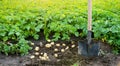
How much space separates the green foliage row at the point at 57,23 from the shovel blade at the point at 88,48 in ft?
1.01

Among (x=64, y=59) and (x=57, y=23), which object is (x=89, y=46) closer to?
(x=64, y=59)

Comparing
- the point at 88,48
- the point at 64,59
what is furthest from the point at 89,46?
the point at 64,59

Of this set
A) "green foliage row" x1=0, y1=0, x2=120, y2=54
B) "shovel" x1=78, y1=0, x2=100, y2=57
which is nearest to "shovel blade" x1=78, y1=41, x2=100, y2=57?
"shovel" x1=78, y1=0, x2=100, y2=57

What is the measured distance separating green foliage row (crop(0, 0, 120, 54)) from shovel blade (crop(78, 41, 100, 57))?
1.01 feet

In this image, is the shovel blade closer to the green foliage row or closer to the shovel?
the shovel

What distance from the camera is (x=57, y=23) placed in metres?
5.32

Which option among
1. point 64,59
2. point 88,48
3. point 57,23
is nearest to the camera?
point 64,59

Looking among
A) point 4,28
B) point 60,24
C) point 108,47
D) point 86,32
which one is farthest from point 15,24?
point 108,47

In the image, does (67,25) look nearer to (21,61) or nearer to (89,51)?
(89,51)

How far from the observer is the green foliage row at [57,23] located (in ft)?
16.7

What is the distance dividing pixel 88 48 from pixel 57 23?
792 mm

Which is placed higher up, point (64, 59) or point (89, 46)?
point (89, 46)

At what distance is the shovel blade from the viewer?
4773 millimetres

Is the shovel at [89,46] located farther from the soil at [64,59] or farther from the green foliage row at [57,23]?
the green foliage row at [57,23]
